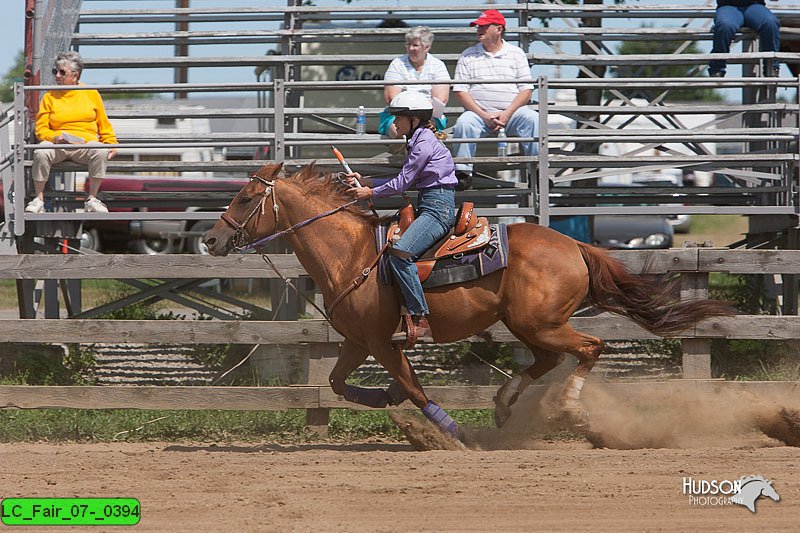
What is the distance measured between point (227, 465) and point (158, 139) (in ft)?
15.5

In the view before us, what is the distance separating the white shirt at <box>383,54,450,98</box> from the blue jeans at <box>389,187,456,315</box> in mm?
2626

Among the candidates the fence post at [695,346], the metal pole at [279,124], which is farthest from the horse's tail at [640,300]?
the metal pole at [279,124]

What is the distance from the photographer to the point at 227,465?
24.1 feet

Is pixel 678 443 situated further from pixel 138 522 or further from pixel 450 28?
pixel 450 28

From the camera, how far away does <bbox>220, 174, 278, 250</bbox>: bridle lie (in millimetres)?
7977

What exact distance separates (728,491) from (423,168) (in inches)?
127

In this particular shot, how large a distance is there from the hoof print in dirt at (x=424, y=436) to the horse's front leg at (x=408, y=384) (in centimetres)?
6

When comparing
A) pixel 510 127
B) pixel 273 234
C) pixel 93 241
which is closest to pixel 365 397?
pixel 273 234

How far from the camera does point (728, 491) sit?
20.9 feet

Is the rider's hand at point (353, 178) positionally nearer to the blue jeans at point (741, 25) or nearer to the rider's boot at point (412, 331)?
the rider's boot at point (412, 331)

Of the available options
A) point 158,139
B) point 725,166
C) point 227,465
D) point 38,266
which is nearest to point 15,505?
point 227,465

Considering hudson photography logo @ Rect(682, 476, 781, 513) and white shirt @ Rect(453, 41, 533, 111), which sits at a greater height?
white shirt @ Rect(453, 41, 533, 111)

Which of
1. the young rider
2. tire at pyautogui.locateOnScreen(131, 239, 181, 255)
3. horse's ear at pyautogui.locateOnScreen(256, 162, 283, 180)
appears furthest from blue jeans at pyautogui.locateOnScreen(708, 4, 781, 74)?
tire at pyautogui.locateOnScreen(131, 239, 181, 255)

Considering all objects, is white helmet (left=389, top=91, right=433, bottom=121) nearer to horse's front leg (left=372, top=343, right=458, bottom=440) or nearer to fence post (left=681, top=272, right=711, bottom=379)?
horse's front leg (left=372, top=343, right=458, bottom=440)
